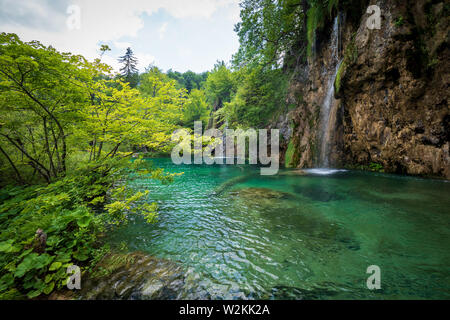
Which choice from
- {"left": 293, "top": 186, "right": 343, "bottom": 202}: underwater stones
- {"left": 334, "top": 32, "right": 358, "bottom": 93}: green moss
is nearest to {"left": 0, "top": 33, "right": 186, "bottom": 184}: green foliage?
{"left": 293, "top": 186, "right": 343, "bottom": 202}: underwater stones

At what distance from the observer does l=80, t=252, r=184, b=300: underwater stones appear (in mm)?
2246

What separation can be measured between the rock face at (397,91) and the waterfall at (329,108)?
1.03ft

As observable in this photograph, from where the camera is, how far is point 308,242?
11.0 feet

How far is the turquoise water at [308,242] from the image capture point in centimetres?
229

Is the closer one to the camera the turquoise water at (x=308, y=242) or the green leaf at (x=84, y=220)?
the turquoise water at (x=308, y=242)

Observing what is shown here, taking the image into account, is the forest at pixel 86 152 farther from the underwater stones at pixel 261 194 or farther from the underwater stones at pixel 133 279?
the underwater stones at pixel 133 279

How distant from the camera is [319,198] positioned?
597 centimetres

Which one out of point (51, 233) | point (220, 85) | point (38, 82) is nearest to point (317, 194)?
point (51, 233)

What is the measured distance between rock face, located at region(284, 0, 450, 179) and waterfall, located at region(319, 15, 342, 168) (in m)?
0.31

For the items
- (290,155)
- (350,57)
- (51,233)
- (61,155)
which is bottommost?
(51,233)

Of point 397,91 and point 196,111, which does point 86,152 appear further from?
point 196,111

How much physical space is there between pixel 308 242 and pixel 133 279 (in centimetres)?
303

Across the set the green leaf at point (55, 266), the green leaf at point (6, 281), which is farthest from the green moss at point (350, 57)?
the green leaf at point (6, 281)
